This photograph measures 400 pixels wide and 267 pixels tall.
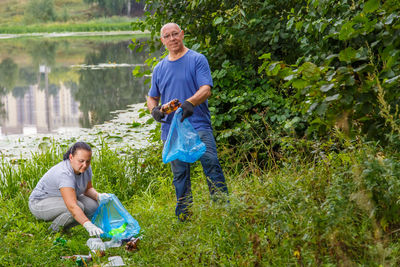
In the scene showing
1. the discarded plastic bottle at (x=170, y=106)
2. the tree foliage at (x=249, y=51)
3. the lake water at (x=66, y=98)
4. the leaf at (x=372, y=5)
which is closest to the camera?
the leaf at (x=372, y=5)

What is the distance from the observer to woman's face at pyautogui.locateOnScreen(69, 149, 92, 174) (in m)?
4.21

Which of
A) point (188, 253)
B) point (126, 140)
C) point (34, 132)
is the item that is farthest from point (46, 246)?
point (34, 132)

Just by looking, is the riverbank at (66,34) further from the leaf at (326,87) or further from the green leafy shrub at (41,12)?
the leaf at (326,87)

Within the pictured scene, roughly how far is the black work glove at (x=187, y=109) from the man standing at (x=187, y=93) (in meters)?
0.10

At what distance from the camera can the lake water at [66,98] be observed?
966 cm

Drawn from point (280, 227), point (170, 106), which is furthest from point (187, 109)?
point (280, 227)

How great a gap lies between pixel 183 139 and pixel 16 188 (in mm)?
2761

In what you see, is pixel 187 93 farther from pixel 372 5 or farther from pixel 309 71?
pixel 372 5

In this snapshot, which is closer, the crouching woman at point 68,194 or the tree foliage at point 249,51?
the crouching woman at point 68,194

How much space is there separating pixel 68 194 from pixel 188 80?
4.54 ft

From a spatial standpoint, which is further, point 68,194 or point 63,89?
point 63,89

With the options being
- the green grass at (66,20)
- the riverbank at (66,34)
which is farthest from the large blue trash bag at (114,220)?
the green grass at (66,20)

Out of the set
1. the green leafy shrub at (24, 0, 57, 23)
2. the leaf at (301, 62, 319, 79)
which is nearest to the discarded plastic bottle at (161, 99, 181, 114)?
the leaf at (301, 62, 319, 79)

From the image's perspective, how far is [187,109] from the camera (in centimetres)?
406
